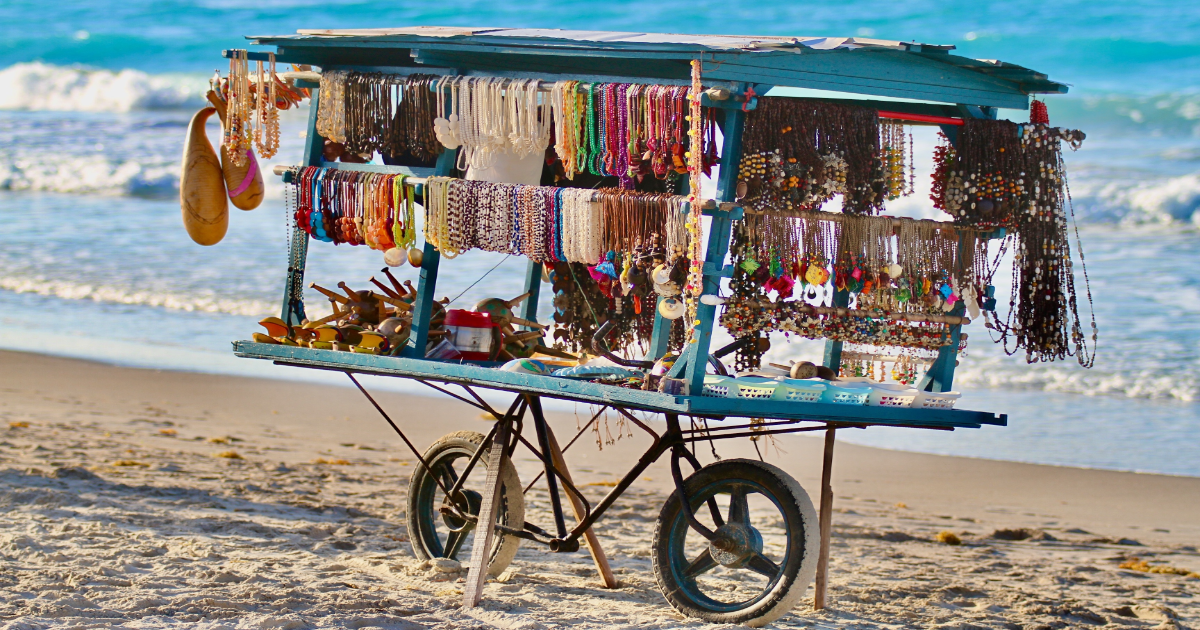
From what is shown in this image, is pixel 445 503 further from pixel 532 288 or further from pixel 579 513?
pixel 532 288

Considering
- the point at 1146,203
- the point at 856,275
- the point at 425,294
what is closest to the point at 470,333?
the point at 425,294

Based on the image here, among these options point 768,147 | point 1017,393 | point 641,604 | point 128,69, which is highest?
point 128,69

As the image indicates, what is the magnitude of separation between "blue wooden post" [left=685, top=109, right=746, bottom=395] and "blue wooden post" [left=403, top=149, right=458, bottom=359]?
1166 mm

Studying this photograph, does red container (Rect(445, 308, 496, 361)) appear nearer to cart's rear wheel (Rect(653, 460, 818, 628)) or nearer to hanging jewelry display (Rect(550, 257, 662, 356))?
A: hanging jewelry display (Rect(550, 257, 662, 356))

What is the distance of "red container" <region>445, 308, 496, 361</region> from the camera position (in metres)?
4.95

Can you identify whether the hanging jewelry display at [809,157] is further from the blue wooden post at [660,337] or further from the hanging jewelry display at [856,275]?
the blue wooden post at [660,337]

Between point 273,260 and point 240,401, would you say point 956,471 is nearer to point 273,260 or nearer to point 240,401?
point 240,401

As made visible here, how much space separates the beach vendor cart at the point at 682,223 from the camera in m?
4.12

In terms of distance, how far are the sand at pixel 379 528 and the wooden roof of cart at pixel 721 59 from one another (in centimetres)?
183

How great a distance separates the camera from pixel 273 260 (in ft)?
47.7

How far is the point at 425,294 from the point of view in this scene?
4.77 meters

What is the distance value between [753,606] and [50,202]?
56.9 ft

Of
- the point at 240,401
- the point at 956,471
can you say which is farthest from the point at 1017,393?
the point at 240,401

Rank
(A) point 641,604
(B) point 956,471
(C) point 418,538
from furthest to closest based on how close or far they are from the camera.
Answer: (B) point 956,471 → (C) point 418,538 → (A) point 641,604
